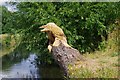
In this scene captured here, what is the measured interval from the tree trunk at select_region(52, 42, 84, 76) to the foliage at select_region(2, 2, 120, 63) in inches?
127

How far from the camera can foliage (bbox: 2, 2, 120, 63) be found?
10.2 metres

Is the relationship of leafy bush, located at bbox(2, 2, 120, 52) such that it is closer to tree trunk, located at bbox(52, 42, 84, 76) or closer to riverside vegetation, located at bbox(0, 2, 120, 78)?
riverside vegetation, located at bbox(0, 2, 120, 78)

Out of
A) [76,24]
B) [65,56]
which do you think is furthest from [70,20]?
[65,56]

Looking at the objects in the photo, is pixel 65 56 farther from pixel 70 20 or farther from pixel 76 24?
pixel 76 24

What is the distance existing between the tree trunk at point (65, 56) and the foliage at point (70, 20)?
323 centimetres

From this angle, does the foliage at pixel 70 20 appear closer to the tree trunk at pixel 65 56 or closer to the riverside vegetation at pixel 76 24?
the riverside vegetation at pixel 76 24

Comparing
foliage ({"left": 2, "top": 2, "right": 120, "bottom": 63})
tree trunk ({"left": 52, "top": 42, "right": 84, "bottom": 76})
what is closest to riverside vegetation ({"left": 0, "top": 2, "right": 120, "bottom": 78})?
foliage ({"left": 2, "top": 2, "right": 120, "bottom": 63})

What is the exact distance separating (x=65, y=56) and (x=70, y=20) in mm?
4105

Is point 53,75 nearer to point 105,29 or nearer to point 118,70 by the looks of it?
point 105,29

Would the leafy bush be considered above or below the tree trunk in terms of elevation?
above

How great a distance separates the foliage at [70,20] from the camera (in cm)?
1021

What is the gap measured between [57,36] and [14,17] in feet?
15.3

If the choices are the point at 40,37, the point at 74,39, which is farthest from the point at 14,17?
the point at 74,39

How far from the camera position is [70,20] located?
1048 centimetres
